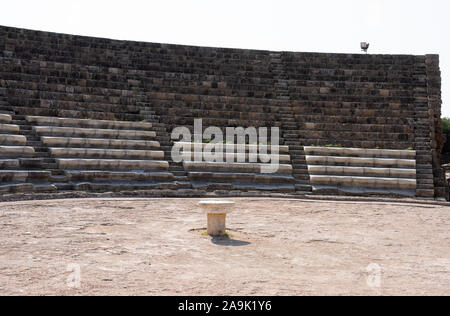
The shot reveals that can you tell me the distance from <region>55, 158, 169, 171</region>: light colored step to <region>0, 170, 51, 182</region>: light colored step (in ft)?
2.17

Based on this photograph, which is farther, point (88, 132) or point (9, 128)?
point (88, 132)

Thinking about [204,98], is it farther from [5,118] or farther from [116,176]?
[5,118]

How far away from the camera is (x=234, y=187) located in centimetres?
1307

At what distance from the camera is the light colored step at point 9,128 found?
40.6 ft

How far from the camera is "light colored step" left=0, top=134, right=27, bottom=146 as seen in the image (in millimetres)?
11965

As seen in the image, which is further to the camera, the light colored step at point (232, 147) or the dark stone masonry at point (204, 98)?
the light colored step at point (232, 147)

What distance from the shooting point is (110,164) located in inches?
495

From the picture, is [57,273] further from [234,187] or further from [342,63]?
[342,63]

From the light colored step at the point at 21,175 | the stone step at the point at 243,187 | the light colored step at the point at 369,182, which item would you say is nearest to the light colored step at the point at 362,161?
the light colored step at the point at 369,182

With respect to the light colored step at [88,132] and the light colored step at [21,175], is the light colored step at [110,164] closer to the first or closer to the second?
the light colored step at [21,175]

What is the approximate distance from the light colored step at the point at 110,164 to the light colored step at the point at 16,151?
711 mm

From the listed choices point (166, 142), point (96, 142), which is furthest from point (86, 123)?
point (166, 142)

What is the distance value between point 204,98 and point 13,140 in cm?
612

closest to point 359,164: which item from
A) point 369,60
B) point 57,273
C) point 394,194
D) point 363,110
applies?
point 394,194
